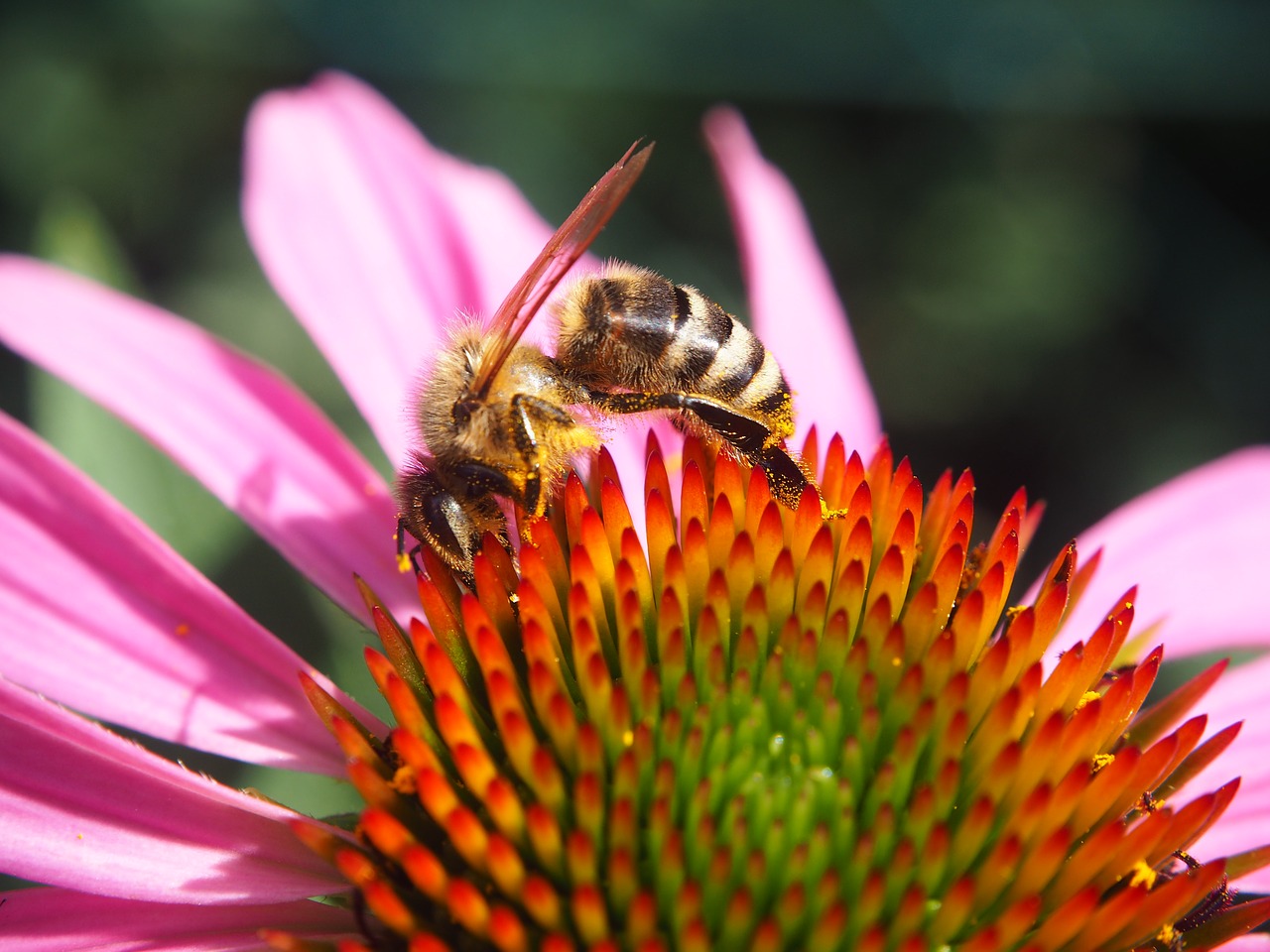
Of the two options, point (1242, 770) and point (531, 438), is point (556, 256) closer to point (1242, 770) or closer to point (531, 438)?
point (531, 438)

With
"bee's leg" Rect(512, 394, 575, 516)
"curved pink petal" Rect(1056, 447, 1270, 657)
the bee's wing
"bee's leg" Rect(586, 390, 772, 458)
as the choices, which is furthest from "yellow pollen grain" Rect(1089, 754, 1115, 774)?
the bee's wing

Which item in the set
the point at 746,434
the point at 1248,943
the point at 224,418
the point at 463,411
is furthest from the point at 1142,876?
the point at 224,418

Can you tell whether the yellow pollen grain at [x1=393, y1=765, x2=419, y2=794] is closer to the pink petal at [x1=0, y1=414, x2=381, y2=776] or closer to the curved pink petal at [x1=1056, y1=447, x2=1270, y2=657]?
the pink petal at [x1=0, y1=414, x2=381, y2=776]

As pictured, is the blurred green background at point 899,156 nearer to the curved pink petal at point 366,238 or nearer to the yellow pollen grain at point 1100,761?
the curved pink petal at point 366,238

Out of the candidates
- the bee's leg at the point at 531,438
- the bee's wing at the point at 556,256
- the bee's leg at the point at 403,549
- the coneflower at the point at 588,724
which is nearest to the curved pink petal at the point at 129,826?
the coneflower at the point at 588,724

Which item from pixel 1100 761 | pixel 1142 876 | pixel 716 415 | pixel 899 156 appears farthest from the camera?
pixel 899 156

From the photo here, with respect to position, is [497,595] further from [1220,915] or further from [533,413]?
[1220,915]

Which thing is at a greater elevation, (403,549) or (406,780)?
(403,549)
